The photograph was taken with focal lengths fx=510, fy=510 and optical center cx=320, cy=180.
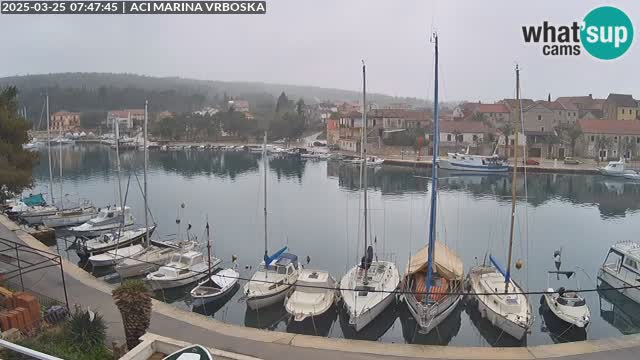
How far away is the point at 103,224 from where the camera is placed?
28.6 m

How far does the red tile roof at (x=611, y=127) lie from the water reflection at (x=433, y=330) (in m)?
59.6

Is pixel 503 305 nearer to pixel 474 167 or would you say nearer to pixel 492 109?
pixel 474 167

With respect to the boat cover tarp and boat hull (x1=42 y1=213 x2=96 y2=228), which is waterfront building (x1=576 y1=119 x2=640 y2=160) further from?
boat hull (x1=42 y1=213 x2=96 y2=228)

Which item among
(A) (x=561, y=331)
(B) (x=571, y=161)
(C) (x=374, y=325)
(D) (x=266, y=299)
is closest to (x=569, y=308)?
(A) (x=561, y=331)

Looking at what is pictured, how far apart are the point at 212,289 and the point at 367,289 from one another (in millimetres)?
5879

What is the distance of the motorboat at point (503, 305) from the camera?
15.1 metres

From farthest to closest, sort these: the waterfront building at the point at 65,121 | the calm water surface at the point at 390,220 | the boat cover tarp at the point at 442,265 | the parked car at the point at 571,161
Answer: the waterfront building at the point at 65,121
the parked car at the point at 571,161
the boat cover tarp at the point at 442,265
the calm water surface at the point at 390,220

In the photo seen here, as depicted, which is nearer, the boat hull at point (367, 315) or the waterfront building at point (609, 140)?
the boat hull at point (367, 315)

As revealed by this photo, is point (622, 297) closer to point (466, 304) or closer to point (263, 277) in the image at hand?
point (466, 304)

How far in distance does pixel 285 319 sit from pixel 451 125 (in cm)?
6452

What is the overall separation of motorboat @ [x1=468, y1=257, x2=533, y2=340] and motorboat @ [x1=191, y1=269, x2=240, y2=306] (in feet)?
28.2

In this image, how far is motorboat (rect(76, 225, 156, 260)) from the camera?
77.6 feet

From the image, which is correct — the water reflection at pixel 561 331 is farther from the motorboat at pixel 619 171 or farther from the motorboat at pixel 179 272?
the motorboat at pixel 619 171

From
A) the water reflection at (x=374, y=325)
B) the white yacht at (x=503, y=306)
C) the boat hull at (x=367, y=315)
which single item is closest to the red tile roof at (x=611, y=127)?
the white yacht at (x=503, y=306)
